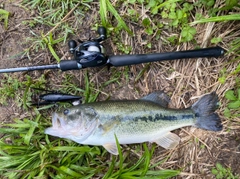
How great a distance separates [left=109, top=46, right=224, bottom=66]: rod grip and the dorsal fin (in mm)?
450

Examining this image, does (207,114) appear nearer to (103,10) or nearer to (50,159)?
(103,10)

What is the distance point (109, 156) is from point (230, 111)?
1672 millimetres

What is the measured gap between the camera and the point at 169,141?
3.95 metres

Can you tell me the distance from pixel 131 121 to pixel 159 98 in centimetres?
52

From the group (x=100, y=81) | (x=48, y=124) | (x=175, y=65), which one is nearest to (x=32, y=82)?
(x=48, y=124)

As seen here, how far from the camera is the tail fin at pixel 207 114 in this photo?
3.87 m

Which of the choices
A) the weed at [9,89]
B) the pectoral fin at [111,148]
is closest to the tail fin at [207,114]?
the pectoral fin at [111,148]

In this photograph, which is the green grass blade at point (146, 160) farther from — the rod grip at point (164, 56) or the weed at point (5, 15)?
the weed at point (5, 15)

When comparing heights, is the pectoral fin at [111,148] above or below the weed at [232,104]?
below

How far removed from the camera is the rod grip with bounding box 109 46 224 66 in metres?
3.81

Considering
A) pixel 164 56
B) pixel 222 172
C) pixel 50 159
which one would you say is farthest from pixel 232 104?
pixel 50 159

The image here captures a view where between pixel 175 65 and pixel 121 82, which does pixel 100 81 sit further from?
pixel 175 65

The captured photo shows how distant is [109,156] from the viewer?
4145 millimetres

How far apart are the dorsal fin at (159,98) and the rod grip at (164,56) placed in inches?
17.7
